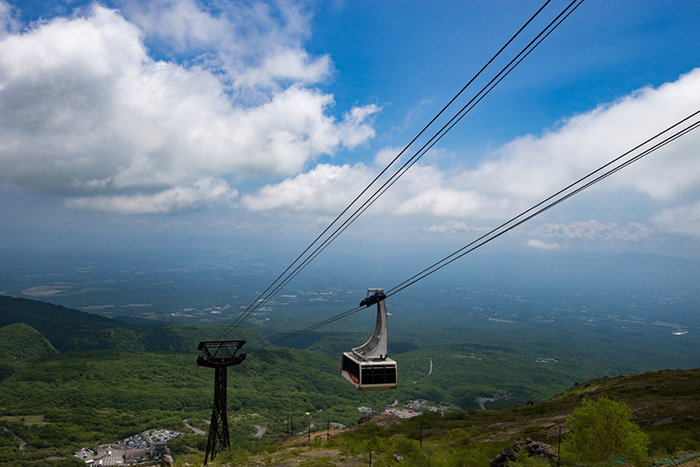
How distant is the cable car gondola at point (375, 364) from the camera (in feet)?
56.5

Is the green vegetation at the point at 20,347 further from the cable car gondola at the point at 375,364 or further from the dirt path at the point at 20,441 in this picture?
the cable car gondola at the point at 375,364

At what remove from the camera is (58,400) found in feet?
382

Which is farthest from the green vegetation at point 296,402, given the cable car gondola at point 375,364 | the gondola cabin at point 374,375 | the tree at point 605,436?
the cable car gondola at point 375,364

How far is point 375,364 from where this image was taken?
17.4 m

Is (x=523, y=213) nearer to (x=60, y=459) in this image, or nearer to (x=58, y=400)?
(x=60, y=459)

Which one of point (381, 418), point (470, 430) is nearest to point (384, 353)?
point (470, 430)

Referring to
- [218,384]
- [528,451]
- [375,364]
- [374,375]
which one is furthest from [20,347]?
[528,451]

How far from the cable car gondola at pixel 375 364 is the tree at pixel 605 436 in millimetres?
9194

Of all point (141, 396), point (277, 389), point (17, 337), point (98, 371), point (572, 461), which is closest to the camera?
point (572, 461)

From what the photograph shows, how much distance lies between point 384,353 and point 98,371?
16400cm

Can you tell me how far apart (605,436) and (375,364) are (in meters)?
11.7

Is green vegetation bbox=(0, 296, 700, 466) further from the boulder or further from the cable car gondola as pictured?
the cable car gondola

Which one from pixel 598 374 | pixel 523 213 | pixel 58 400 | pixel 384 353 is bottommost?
pixel 598 374

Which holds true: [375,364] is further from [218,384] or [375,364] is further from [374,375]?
[218,384]
